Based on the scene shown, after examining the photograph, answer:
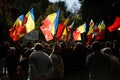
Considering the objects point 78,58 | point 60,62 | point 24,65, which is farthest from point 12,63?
point 78,58

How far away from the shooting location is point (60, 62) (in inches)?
666

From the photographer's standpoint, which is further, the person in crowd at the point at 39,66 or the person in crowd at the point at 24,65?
the person in crowd at the point at 24,65

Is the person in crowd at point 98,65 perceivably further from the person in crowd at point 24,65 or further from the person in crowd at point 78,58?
the person in crowd at point 78,58

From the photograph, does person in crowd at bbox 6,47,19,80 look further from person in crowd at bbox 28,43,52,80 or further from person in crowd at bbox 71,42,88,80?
person in crowd at bbox 28,43,52,80

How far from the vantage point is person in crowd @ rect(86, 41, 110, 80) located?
1344 centimetres

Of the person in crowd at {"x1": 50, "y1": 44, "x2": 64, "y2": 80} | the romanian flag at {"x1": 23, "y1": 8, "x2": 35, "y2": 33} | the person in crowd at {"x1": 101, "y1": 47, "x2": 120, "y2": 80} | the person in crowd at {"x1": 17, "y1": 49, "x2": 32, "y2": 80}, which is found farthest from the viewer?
the romanian flag at {"x1": 23, "y1": 8, "x2": 35, "y2": 33}

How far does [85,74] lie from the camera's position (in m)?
20.5

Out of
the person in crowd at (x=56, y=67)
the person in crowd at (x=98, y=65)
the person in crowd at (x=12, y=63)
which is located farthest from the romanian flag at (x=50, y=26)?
the person in crowd at (x=98, y=65)

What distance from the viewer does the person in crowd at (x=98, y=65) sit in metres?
13.4

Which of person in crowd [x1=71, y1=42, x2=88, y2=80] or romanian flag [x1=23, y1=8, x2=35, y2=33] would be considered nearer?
person in crowd [x1=71, y1=42, x2=88, y2=80]

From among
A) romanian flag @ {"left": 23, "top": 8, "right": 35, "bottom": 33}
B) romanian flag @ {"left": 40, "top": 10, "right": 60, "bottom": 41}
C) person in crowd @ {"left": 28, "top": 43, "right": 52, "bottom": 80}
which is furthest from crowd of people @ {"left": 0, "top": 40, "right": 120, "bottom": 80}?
romanian flag @ {"left": 40, "top": 10, "right": 60, "bottom": 41}

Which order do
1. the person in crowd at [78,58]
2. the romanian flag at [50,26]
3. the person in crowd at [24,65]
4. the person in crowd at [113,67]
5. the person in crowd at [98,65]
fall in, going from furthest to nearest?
the romanian flag at [50,26] → the person in crowd at [78,58] → the person in crowd at [24,65] → the person in crowd at [113,67] → the person in crowd at [98,65]

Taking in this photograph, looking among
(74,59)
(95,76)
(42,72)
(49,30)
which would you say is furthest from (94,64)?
(49,30)

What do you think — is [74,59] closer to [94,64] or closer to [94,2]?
[94,64]
